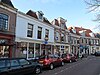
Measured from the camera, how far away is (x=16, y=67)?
13.0m

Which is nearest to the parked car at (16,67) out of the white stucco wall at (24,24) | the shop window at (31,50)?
the white stucco wall at (24,24)

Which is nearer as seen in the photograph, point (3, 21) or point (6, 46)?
point (3, 21)

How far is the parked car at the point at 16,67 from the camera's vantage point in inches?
483

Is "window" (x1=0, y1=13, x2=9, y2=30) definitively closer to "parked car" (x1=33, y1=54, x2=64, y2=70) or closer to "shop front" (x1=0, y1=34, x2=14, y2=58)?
"shop front" (x1=0, y1=34, x2=14, y2=58)

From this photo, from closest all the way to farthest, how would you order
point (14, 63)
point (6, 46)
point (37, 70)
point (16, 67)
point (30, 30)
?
point (16, 67)
point (14, 63)
point (37, 70)
point (6, 46)
point (30, 30)

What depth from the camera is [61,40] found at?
37938mm

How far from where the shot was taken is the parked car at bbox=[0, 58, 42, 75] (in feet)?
40.2

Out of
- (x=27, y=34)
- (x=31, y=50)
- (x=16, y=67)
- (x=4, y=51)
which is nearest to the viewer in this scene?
(x=16, y=67)

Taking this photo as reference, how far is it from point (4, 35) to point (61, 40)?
19728 millimetres

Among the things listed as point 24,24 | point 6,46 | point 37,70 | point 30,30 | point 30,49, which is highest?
point 24,24

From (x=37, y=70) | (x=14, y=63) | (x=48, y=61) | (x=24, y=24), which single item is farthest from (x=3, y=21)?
(x=14, y=63)

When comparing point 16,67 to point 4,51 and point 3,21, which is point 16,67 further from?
point 3,21

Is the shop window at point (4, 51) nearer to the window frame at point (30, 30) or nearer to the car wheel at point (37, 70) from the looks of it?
the window frame at point (30, 30)


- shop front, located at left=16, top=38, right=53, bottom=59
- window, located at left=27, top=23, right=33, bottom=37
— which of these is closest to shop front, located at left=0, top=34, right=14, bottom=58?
shop front, located at left=16, top=38, right=53, bottom=59
